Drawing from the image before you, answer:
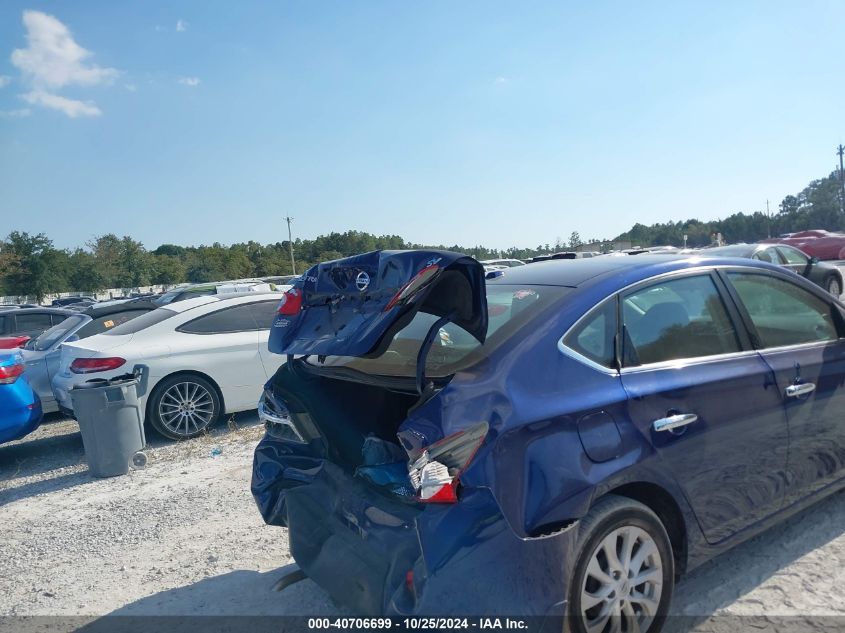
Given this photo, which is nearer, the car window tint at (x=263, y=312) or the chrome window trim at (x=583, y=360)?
the chrome window trim at (x=583, y=360)

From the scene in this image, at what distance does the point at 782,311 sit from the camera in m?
3.57

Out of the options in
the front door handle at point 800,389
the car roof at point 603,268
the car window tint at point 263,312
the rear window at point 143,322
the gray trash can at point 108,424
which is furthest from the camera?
the car window tint at point 263,312

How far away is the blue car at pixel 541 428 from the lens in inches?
88.1

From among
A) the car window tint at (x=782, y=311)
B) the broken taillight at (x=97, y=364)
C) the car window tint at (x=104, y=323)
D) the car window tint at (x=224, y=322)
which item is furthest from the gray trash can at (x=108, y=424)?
the car window tint at (x=782, y=311)

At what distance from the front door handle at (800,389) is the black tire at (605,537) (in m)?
1.11

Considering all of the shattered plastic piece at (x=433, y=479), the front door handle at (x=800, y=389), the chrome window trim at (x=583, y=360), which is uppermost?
the chrome window trim at (x=583, y=360)

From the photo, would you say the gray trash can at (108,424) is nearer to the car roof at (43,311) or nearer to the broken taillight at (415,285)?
the broken taillight at (415,285)

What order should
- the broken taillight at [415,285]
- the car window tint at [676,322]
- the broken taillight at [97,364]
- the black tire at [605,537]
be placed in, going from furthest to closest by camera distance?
1. the broken taillight at [97,364]
2. the car window tint at [676,322]
3. the broken taillight at [415,285]
4. the black tire at [605,537]

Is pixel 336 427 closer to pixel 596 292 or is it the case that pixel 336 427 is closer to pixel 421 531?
pixel 421 531

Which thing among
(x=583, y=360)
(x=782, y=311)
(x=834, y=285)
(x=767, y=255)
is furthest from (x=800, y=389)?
(x=834, y=285)

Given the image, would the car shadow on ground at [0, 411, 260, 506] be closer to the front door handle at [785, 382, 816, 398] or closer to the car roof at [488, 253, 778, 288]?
the car roof at [488, 253, 778, 288]

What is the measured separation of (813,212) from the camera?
2731 inches

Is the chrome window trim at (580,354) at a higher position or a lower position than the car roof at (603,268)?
lower

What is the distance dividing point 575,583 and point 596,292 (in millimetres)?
1205
